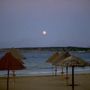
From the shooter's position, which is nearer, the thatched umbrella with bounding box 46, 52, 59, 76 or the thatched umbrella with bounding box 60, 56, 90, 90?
the thatched umbrella with bounding box 60, 56, 90, 90

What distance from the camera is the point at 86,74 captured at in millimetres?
5762

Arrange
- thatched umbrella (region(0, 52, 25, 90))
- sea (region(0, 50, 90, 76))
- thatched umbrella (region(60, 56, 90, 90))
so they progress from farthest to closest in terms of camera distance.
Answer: sea (region(0, 50, 90, 76)) → thatched umbrella (region(60, 56, 90, 90)) → thatched umbrella (region(0, 52, 25, 90))

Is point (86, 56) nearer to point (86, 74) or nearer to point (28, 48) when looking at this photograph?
point (86, 74)

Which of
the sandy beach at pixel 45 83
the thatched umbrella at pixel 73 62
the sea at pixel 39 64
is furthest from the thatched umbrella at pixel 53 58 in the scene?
the thatched umbrella at pixel 73 62

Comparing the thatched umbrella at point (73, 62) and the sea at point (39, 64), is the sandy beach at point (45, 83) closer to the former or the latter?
the sea at point (39, 64)

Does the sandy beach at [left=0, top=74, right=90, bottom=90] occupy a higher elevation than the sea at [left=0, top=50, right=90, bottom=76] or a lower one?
lower

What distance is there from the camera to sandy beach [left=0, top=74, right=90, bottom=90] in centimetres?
541

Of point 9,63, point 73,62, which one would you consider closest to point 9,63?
point 9,63

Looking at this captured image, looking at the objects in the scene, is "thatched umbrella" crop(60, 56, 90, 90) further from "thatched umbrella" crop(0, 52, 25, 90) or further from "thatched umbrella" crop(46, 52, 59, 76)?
"thatched umbrella" crop(0, 52, 25, 90)

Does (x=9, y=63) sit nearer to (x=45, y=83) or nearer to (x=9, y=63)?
(x=9, y=63)

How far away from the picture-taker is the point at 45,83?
560cm

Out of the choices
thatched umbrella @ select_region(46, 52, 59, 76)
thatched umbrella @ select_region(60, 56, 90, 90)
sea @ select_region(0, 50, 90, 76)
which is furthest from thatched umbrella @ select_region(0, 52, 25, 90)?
thatched umbrella @ select_region(46, 52, 59, 76)

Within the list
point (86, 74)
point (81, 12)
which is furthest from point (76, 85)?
point (81, 12)

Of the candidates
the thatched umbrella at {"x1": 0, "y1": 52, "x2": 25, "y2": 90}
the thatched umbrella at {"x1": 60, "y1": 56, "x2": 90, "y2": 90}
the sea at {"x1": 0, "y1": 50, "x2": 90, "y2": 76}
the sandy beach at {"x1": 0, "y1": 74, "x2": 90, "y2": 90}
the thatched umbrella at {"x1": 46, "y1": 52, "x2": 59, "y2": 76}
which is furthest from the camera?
the thatched umbrella at {"x1": 46, "y1": 52, "x2": 59, "y2": 76}
